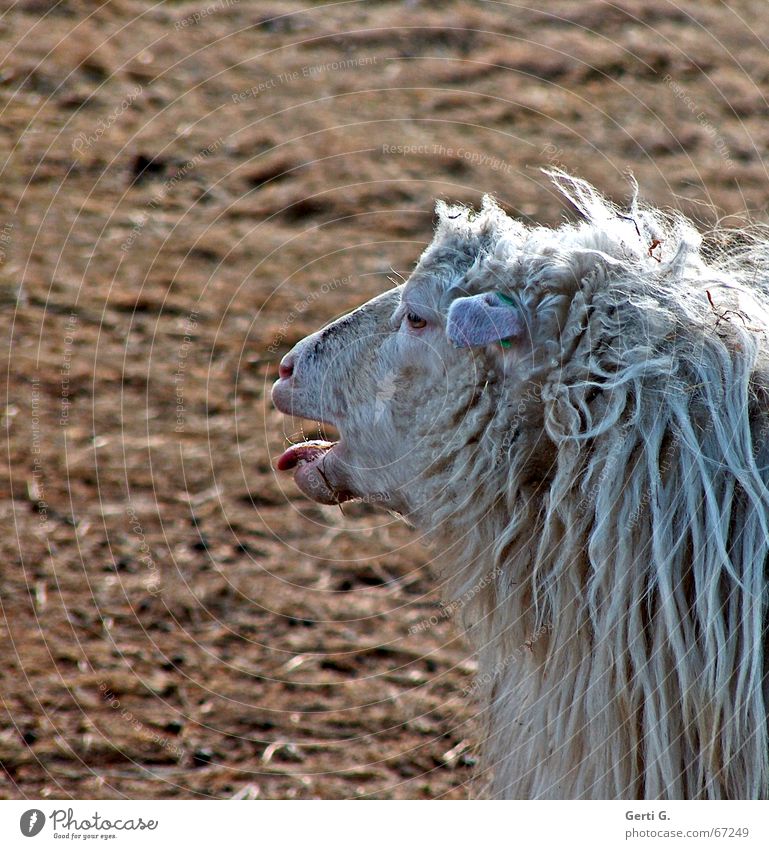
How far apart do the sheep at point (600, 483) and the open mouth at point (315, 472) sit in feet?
1.09

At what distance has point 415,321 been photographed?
9.96 ft

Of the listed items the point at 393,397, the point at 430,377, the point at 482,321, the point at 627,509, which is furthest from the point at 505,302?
the point at 627,509

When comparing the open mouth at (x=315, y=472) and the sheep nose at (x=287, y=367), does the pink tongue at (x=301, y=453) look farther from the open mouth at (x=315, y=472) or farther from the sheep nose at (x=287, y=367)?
the sheep nose at (x=287, y=367)

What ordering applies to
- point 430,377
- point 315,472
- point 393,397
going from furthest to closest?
point 315,472, point 393,397, point 430,377

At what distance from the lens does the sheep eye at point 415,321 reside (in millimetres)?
3018

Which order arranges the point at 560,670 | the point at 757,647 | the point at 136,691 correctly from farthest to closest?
the point at 136,691, the point at 560,670, the point at 757,647

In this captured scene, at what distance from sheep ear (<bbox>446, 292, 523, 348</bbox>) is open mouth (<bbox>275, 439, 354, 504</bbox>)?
0.72m

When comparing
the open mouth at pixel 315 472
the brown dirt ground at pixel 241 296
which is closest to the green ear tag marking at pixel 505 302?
the open mouth at pixel 315 472

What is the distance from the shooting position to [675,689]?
8.64ft

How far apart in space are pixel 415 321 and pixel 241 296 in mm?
3671

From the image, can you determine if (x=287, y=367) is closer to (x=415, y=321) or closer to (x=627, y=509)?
(x=415, y=321)

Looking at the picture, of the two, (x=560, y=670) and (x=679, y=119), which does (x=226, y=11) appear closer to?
(x=679, y=119)
